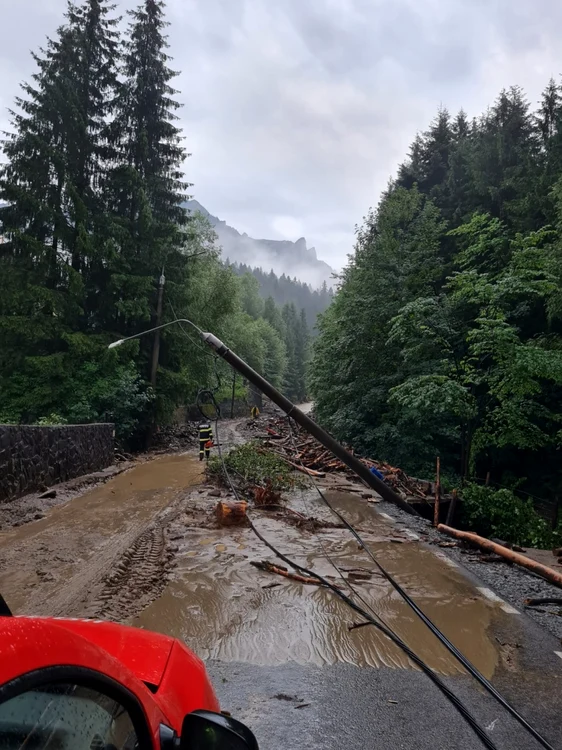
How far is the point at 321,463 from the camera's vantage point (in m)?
15.4

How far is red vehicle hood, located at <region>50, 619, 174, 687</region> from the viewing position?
172 cm

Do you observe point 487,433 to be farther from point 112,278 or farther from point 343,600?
point 112,278

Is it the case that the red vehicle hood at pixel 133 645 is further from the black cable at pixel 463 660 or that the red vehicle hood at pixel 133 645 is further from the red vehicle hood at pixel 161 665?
the black cable at pixel 463 660

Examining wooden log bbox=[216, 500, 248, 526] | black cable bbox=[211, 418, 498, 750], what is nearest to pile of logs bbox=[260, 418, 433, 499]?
wooden log bbox=[216, 500, 248, 526]

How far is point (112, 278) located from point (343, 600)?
18244 mm

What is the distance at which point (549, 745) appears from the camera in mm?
2881

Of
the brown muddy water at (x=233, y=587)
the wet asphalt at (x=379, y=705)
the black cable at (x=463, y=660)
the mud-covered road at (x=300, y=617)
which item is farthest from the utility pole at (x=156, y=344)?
the wet asphalt at (x=379, y=705)

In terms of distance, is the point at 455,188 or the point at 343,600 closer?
the point at 343,600

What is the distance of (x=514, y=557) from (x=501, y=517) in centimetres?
540

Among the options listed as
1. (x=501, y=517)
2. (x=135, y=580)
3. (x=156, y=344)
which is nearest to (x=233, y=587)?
(x=135, y=580)

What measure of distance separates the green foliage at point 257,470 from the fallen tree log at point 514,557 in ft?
13.3

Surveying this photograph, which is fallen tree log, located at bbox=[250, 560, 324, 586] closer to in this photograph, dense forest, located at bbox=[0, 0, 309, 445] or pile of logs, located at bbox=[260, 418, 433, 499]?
pile of logs, located at bbox=[260, 418, 433, 499]

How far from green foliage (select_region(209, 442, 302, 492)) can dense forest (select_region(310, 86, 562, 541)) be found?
4560 millimetres

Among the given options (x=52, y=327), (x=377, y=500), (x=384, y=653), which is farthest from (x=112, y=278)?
(x=384, y=653)
